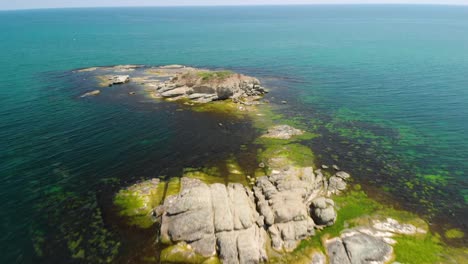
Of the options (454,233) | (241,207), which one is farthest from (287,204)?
(454,233)

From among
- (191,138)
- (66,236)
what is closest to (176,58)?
(191,138)

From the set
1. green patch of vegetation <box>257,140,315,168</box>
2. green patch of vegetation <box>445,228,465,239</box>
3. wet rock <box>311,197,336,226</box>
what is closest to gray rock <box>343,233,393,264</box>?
wet rock <box>311,197,336,226</box>

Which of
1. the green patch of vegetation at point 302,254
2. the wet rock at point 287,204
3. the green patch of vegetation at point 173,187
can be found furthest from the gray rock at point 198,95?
the green patch of vegetation at point 302,254

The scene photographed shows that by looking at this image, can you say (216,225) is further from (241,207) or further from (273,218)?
(273,218)

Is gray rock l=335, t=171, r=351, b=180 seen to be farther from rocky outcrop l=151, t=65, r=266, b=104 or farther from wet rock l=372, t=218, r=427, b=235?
rocky outcrop l=151, t=65, r=266, b=104

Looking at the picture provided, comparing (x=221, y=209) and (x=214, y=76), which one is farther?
(x=214, y=76)

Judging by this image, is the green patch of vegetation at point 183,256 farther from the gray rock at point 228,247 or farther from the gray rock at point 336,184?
the gray rock at point 336,184

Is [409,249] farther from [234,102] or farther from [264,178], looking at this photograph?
[234,102]
